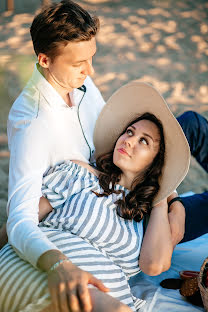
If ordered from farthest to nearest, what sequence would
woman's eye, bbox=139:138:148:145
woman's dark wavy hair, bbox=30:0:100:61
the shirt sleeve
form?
woman's eye, bbox=139:138:148:145
woman's dark wavy hair, bbox=30:0:100:61
the shirt sleeve

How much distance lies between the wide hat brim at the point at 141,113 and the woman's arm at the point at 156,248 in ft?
0.50

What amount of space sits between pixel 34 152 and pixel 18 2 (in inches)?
180

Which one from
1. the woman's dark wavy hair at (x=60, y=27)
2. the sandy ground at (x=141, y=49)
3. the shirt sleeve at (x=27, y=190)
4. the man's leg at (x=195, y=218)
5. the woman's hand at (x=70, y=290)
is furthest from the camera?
the sandy ground at (x=141, y=49)

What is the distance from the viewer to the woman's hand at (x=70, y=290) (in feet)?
3.56

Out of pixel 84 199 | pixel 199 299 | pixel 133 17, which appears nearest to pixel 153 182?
pixel 84 199

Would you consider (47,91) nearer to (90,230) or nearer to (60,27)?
(60,27)

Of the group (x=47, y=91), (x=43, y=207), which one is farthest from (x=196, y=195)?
(x=47, y=91)

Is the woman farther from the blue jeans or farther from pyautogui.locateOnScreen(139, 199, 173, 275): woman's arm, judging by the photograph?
the blue jeans

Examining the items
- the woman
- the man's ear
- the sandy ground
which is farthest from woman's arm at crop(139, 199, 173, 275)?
the sandy ground

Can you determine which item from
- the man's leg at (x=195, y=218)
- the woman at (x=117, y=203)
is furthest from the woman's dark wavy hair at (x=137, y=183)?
the man's leg at (x=195, y=218)

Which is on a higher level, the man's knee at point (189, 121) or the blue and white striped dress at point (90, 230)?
the man's knee at point (189, 121)

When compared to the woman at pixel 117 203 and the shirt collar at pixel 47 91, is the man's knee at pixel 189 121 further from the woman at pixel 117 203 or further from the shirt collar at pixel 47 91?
the shirt collar at pixel 47 91

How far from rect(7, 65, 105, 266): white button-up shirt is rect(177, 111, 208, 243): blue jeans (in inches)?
20.6

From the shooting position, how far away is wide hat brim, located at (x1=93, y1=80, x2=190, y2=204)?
1.76 meters
